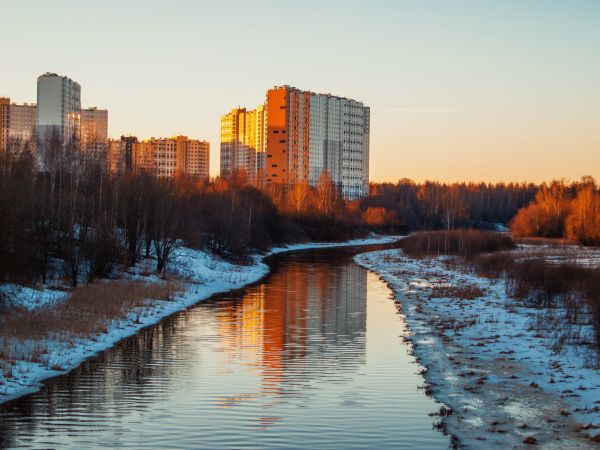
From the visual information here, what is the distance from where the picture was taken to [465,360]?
19.6 meters

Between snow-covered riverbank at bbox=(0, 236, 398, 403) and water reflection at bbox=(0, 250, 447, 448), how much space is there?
634 mm

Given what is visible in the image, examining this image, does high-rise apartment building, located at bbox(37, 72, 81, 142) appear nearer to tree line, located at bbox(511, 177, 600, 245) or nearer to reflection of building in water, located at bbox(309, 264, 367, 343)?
tree line, located at bbox(511, 177, 600, 245)

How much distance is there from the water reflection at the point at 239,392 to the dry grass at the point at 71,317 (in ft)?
5.03

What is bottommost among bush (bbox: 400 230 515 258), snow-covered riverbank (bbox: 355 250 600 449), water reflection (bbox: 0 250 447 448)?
→ water reflection (bbox: 0 250 447 448)

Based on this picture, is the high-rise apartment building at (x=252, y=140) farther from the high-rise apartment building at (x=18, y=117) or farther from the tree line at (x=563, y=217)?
the tree line at (x=563, y=217)

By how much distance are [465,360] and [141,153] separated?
15193cm

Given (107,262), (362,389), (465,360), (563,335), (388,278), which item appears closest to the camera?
(362,389)

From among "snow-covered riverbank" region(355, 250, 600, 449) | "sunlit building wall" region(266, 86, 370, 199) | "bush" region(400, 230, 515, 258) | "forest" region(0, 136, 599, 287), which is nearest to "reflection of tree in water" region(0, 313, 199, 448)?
"forest" region(0, 136, 599, 287)

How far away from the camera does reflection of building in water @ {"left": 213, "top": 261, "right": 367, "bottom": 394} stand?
18.9 metres

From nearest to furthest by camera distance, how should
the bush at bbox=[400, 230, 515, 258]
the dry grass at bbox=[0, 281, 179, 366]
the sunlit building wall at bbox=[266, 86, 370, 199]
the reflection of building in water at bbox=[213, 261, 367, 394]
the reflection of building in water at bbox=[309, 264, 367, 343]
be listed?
the dry grass at bbox=[0, 281, 179, 366] → the reflection of building in water at bbox=[213, 261, 367, 394] → the reflection of building in water at bbox=[309, 264, 367, 343] → the bush at bbox=[400, 230, 515, 258] → the sunlit building wall at bbox=[266, 86, 370, 199]

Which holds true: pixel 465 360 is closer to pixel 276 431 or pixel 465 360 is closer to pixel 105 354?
pixel 276 431

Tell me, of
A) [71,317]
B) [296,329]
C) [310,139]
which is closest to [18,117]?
[310,139]

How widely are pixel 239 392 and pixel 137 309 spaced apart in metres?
13.7

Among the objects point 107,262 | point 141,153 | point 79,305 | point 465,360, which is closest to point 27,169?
point 107,262
